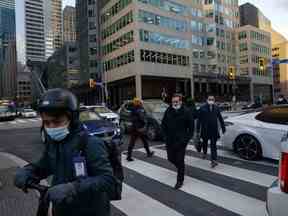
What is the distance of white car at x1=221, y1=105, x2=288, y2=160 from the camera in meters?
6.40

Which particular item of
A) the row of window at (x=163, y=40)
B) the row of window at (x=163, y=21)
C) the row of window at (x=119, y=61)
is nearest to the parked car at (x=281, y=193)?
the row of window at (x=119, y=61)

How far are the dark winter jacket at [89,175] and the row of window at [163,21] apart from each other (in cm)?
4274

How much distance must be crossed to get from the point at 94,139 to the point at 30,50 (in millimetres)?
114347

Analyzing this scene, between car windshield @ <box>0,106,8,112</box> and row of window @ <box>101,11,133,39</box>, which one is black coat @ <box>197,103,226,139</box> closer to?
car windshield @ <box>0,106,8,112</box>

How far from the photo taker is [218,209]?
426 centimetres

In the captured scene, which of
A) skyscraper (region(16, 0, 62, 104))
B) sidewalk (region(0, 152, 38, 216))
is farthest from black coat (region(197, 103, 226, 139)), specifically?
skyscraper (region(16, 0, 62, 104))

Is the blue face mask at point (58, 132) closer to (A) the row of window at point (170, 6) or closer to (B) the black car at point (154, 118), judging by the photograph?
(B) the black car at point (154, 118)

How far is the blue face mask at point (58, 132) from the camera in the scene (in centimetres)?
190

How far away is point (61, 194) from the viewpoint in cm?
166

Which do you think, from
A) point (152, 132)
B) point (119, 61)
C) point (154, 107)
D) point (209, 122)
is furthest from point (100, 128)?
point (119, 61)

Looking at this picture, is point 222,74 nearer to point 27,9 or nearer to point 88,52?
point 88,52

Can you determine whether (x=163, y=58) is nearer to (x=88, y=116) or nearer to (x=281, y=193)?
(x=88, y=116)

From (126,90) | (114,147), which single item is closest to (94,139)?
(114,147)

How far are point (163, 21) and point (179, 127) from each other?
142 ft
